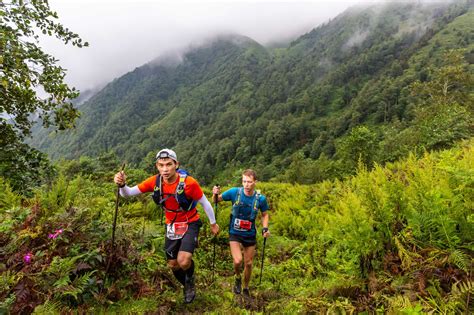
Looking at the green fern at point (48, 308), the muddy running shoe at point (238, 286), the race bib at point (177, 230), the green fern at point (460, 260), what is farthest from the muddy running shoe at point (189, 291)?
the green fern at point (460, 260)

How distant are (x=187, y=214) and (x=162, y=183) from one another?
65 centimetres

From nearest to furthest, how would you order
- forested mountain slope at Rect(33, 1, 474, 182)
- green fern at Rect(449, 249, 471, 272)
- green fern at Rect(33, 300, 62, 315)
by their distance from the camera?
green fern at Rect(449, 249, 471, 272)
green fern at Rect(33, 300, 62, 315)
forested mountain slope at Rect(33, 1, 474, 182)

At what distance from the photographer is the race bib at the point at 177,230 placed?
461 centimetres

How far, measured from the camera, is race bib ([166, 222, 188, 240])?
4.61 m

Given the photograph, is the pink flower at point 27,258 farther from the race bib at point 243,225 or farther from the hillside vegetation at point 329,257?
the race bib at point 243,225

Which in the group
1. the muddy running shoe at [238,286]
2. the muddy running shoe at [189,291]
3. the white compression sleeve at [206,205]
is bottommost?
the muddy running shoe at [238,286]

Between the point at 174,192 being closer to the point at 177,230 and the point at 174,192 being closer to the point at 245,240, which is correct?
the point at 177,230

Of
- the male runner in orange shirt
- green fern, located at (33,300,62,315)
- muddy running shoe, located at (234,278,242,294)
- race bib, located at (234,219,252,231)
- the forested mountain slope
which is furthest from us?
the forested mountain slope

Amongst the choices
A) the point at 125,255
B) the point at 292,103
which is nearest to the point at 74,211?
the point at 125,255

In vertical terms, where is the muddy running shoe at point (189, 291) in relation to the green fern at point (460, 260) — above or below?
below

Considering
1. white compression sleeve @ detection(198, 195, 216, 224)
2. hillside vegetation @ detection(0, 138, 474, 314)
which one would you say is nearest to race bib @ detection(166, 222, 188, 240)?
white compression sleeve @ detection(198, 195, 216, 224)

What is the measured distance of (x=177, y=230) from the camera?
4.62m

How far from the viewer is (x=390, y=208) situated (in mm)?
3967

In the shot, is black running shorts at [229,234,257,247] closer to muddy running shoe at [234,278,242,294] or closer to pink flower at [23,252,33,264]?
muddy running shoe at [234,278,242,294]
